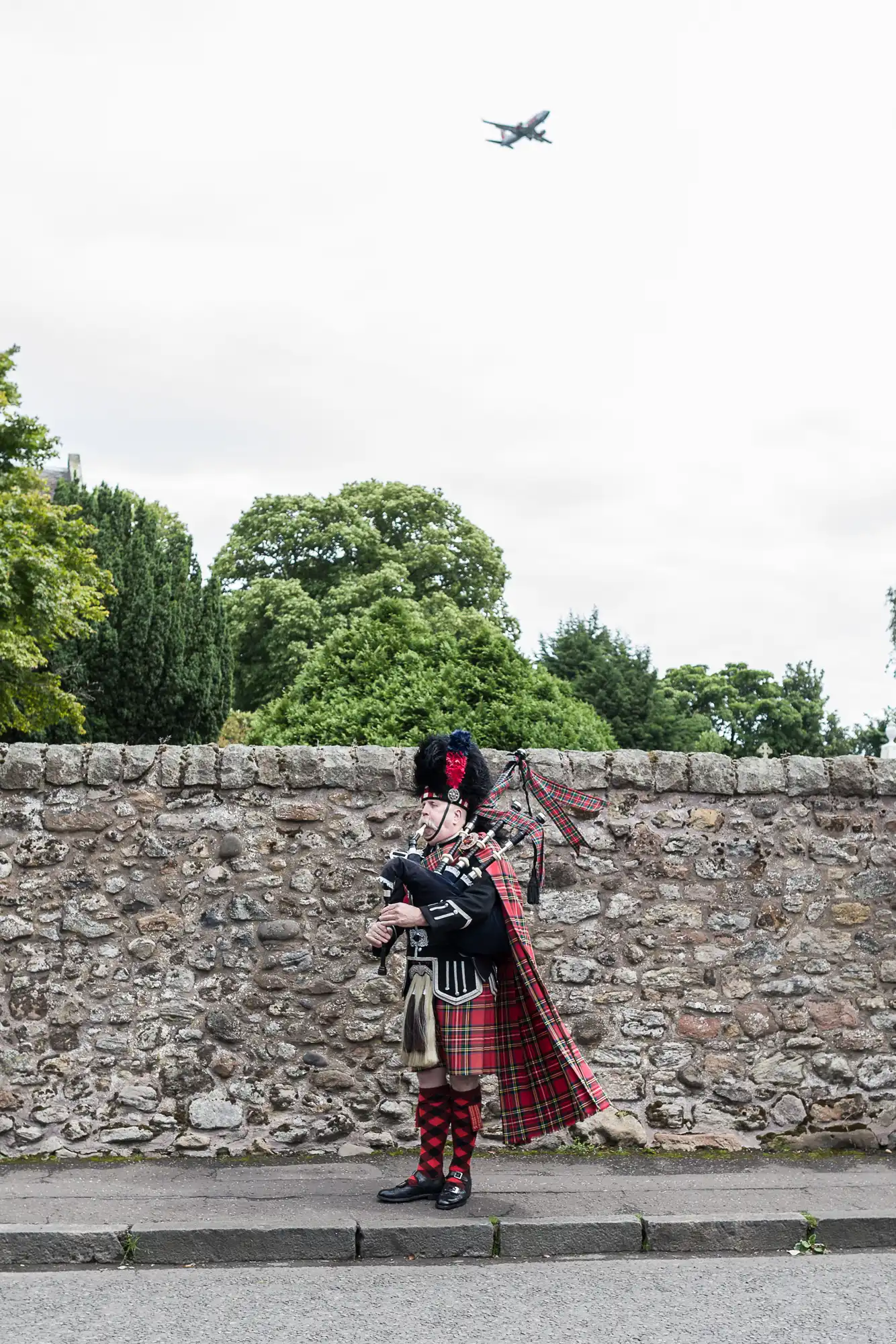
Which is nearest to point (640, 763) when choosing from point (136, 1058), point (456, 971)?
point (456, 971)

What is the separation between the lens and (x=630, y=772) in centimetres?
693

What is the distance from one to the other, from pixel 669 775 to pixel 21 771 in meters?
3.36

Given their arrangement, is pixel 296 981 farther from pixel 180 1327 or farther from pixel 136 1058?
pixel 180 1327

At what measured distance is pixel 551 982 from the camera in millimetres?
6785

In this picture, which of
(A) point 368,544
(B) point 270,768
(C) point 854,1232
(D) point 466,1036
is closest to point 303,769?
(B) point 270,768

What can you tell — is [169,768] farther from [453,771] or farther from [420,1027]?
[420,1027]

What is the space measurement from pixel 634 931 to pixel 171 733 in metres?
A: 21.9

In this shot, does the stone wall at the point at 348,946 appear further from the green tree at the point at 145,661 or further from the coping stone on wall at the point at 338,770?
the green tree at the point at 145,661

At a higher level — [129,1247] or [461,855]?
[461,855]

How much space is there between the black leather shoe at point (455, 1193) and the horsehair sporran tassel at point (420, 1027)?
0.51 metres

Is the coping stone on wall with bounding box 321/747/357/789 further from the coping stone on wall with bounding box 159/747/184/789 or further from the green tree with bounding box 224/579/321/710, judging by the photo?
the green tree with bounding box 224/579/321/710

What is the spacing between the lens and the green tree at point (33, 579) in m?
21.8

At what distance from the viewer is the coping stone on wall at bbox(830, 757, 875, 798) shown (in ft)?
23.2

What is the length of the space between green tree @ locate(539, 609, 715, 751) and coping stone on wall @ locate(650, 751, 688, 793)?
79.9ft
